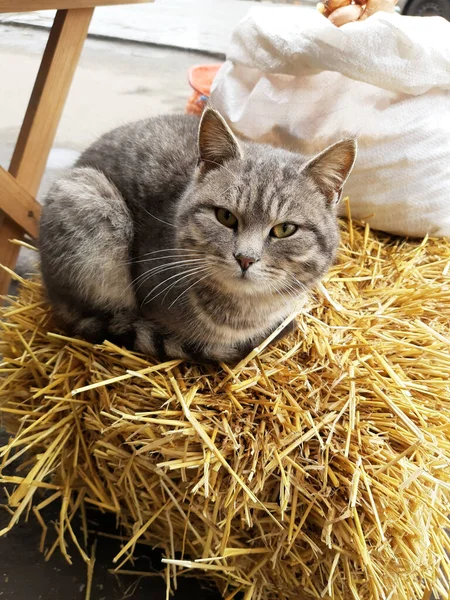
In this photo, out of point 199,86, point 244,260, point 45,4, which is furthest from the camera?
point 199,86

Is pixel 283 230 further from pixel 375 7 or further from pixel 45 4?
pixel 375 7

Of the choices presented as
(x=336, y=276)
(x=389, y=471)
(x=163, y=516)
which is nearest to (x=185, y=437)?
(x=163, y=516)

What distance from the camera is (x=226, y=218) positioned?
126 cm

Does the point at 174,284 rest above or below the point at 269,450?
above

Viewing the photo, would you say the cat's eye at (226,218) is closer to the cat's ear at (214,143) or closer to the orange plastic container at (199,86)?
the cat's ear at (214,143)

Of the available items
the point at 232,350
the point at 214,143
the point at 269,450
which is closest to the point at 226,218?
the point at 214,143

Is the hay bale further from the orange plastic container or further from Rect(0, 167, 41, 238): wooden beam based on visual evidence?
the orange plastic container

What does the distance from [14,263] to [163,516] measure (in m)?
1.24

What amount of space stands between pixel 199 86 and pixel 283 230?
1493mm

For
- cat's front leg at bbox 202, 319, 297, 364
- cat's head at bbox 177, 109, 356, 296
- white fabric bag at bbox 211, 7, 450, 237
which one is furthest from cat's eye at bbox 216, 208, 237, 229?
white fabric bag at bbox 211, 7, 450, 237

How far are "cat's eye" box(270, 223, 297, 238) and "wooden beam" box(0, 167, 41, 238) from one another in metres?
1.12

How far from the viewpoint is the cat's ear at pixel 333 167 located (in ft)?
3.96

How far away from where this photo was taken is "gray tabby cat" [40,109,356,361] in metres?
1.23

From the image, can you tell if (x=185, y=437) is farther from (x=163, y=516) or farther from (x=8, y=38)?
(x=8, y=38)
